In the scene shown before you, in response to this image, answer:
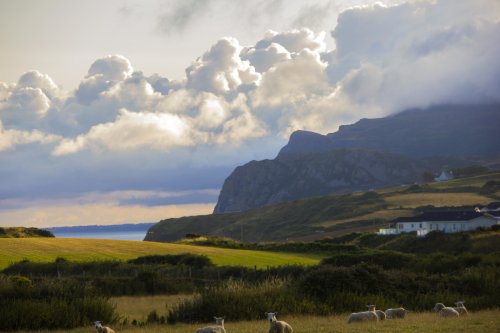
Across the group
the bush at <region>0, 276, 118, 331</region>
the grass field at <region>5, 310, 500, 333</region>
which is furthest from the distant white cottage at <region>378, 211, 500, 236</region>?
the bush at <region>0, 276, 118, 331</region>

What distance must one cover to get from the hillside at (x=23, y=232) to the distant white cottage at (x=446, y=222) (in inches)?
2466

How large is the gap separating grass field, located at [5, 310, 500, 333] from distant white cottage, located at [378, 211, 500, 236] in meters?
108

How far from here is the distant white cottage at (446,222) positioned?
136750mm

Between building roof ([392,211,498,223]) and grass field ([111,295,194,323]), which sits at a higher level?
building roof ([392,211,498,223])

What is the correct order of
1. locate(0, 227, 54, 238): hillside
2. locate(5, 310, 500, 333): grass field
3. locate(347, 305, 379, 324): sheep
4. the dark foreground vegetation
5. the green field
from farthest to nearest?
locate(0, 227, 54, 238): hillside, the green field, the dark foreground vegetation, locate(347, 305, 379, 324): sheep, locate(5, 310, 500, 333): grass field

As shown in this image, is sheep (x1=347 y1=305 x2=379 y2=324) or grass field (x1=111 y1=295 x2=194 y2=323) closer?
sheep (x1=347 y1=305 x2=379 y2=324)

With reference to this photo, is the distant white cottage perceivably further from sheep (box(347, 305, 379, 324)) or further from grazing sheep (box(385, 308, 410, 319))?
sheep (box(347, 305, 379, 324))

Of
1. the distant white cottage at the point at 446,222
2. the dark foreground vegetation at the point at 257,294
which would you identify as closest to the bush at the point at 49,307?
the dark foreground vegetation at the point at 257,294

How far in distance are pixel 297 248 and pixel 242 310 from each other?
86.0m

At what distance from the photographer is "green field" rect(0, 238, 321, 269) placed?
269ft

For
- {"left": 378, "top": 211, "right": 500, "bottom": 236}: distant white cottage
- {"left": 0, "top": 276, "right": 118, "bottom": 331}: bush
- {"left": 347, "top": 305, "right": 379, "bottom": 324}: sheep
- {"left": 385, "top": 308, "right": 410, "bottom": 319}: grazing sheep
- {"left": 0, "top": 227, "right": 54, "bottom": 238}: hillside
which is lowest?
{"left": 385, "top": 308, "right": 410, "bottom": 319}: grazing sheep

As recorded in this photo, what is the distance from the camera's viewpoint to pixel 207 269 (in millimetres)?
71438

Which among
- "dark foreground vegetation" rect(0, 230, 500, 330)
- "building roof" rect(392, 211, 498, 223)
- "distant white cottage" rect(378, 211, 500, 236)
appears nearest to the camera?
"dark foreground vegetation" rect(0, 230, 500, 330)

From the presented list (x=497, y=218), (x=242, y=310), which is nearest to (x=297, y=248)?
(x=497, y=218)
